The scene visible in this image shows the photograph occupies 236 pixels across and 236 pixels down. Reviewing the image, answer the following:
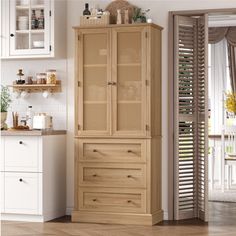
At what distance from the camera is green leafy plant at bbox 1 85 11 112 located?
21.9ft

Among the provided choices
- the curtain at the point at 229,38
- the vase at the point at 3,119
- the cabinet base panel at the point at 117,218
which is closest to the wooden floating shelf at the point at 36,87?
the vase at the point at 3,119

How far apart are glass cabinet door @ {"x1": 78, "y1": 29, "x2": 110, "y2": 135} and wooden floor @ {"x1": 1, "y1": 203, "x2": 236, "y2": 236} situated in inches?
35.6

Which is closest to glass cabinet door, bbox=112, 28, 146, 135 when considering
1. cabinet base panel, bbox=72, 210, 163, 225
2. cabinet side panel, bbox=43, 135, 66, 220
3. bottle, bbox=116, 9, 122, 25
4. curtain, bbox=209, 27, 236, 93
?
bottle, bbox=116, 9, 122, 25

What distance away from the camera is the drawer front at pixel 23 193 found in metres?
6.21

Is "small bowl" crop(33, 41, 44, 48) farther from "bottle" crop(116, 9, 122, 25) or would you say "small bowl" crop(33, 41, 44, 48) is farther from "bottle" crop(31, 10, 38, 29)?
"bottle" crop(116, 9, 122, 25)

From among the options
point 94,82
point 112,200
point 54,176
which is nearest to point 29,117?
point 54,176

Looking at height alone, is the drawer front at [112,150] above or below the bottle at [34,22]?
below

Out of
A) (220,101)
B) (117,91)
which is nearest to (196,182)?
(117,91)

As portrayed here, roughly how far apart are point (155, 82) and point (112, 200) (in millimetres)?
1204

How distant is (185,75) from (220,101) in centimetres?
397

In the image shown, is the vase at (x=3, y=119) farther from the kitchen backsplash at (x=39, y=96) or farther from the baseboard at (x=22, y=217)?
the baseboard at (x=22, y=217)

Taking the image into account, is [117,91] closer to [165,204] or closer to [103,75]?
[103,75]

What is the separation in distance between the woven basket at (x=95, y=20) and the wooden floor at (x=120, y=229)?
6.35ft

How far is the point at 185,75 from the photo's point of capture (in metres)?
6.46
